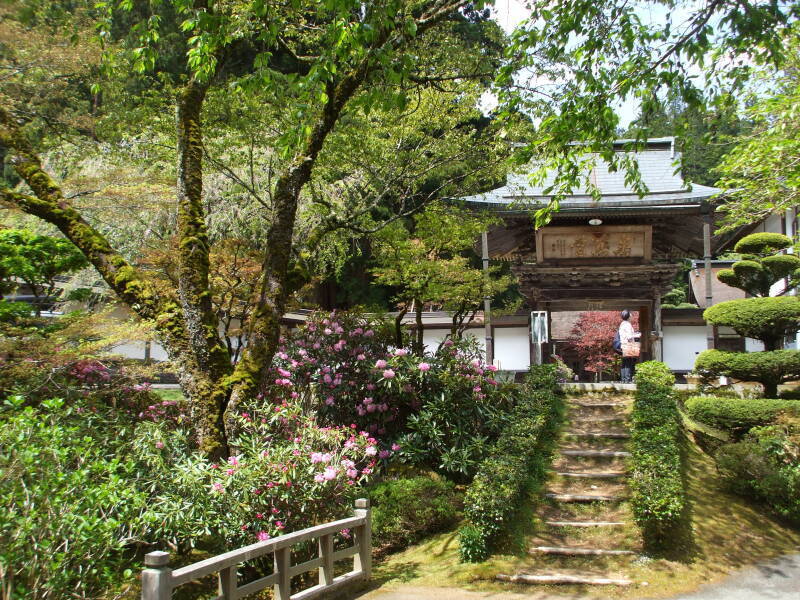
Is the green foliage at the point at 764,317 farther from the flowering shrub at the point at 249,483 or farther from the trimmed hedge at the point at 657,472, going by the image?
the flowering shrub at the point at 249,483

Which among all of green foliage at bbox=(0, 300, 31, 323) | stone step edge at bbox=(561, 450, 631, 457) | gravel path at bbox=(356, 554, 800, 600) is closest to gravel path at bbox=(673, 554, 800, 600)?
gravel path at bbox=(356, 554, 800, 600)

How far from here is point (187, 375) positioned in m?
6.89

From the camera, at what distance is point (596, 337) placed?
25.2 metres

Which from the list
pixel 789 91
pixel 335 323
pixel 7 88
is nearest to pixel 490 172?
pixel 335 323

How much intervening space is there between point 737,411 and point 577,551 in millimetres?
3933


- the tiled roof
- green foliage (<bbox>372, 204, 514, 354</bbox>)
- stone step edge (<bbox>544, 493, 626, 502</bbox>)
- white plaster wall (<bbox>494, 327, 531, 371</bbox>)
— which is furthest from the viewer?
white plaster wall (<bbox>494, 327, 531, 371</bbox>)

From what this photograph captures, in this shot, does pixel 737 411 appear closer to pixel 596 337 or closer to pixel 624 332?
pixel 624 332

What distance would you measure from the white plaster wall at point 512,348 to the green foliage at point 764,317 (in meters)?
10.9

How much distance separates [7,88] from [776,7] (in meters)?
10.6

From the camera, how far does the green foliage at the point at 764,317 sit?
9.62 metres

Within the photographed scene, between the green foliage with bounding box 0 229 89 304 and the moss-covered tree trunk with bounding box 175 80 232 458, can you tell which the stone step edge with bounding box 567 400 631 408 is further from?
the green foliage with bounding box 0 229 89 304

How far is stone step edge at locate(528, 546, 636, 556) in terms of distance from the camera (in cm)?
710

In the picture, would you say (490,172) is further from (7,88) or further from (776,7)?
(7,88)

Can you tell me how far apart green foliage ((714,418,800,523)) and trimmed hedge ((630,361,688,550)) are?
73cm
